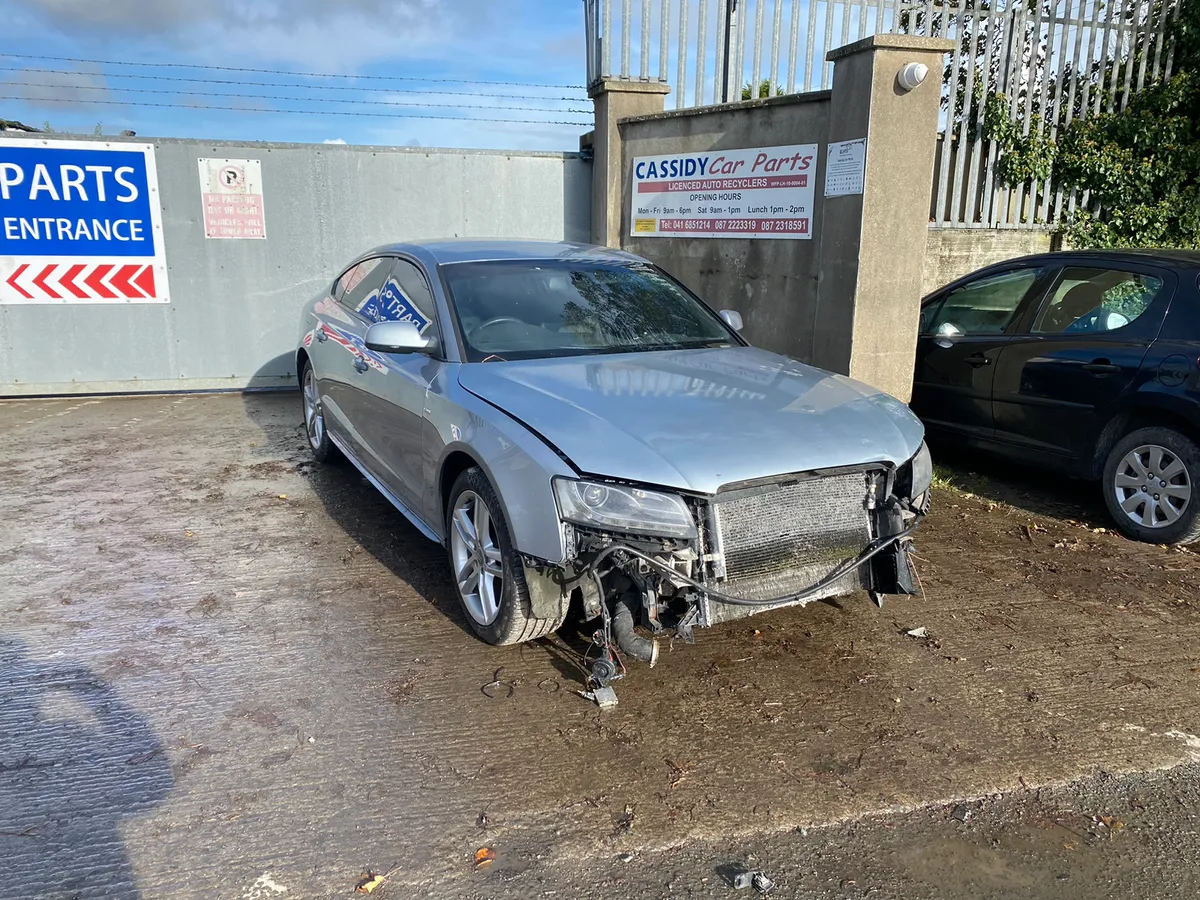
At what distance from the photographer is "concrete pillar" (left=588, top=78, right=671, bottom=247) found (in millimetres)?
9094

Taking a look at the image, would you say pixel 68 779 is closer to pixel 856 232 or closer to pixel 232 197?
pixel 856 232

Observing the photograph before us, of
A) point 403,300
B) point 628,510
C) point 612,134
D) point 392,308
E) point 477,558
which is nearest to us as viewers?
point 628,510

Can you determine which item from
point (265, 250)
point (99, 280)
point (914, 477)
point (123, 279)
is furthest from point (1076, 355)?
point (99, 280)

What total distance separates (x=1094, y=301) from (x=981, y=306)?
95 cm

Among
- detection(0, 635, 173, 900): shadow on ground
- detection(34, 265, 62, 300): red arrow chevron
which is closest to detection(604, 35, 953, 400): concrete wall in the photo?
detection(0, 635, 173, 900): shadow on ground

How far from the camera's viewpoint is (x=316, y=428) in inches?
260

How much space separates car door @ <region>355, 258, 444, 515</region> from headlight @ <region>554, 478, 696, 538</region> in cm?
132

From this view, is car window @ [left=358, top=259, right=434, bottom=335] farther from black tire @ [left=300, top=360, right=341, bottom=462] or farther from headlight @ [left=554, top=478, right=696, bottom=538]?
headlight @ [left=554, top=478, right=696, bottom=538]

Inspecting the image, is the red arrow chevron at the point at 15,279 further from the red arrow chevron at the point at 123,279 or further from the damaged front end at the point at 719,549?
the damaged front end at the point at 719,549

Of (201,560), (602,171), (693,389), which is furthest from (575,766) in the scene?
(602,171)

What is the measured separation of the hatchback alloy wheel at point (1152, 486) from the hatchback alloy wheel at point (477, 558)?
395 centimetres

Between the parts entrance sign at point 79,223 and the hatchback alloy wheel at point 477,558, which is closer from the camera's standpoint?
the hatchback alloy wheel at point 477,558

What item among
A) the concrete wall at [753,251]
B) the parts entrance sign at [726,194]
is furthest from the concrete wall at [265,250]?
the concrete wall at [753,251]

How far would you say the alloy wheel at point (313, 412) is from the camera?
21.1 feet
